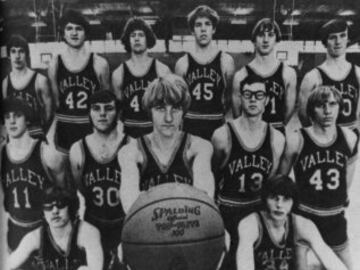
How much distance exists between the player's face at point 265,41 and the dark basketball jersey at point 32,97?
77 cm

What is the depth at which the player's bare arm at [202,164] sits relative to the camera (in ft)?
5.64

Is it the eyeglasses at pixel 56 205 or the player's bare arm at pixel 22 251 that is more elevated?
the eyeglasses at pixel 56 205

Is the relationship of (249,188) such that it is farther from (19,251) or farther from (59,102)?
(19,251)

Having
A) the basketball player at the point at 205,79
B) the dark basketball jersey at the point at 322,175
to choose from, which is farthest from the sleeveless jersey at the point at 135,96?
the dark basketball jersey at the point at 322,175

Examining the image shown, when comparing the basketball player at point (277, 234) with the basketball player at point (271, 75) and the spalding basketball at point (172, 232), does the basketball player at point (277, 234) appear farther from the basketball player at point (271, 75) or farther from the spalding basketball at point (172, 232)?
the basketball player at point (271, 75)

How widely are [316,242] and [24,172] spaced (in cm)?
105

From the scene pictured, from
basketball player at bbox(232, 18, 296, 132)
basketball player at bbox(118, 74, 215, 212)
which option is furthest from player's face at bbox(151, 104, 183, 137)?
basketball player at bbox(232, 18, 296, 132)

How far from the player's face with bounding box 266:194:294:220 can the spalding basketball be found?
0.20 m

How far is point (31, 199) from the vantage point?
5.73ft

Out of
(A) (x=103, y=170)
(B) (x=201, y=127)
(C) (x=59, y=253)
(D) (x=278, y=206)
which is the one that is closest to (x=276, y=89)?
(B) (x=201, y=127)

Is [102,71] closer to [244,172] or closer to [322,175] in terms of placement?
[244,172]

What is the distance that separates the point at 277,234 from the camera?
1756 mm

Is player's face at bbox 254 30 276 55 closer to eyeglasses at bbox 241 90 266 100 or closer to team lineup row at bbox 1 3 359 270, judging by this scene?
team lineup row at bbox 1 3 359 270

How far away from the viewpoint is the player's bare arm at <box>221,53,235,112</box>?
172 cm
